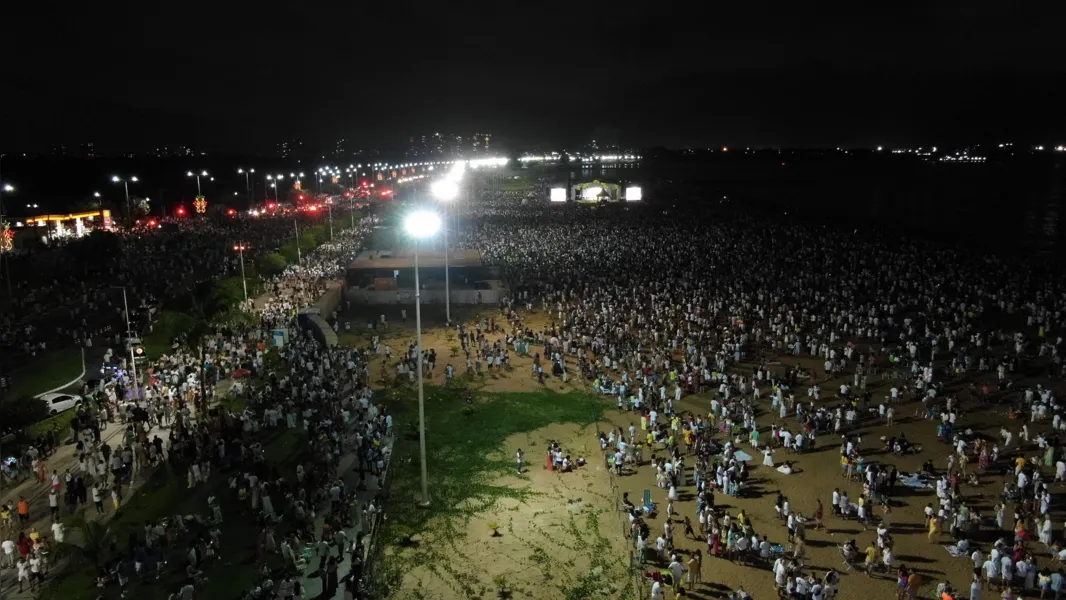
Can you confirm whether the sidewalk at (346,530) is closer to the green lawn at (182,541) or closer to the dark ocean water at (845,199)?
the green lawn at (182,541)

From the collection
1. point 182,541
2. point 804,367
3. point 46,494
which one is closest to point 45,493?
point 46,494

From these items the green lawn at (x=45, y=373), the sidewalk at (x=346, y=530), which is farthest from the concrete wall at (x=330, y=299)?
the sidewalk at (x=346, y=530)

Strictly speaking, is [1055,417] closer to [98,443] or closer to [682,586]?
[682,586]

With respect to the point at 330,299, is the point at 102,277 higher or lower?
higher

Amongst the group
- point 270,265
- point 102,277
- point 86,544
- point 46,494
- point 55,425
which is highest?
point 270,265

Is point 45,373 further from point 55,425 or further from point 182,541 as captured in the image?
point 182,541

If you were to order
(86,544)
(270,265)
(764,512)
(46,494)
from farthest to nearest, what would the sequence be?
(270,265) → (46,494) → (764,512) → (86,544)
